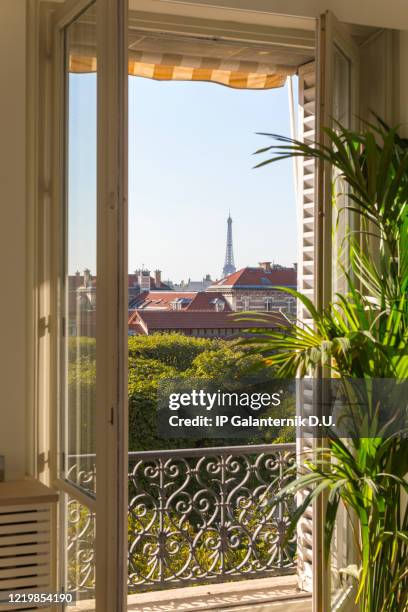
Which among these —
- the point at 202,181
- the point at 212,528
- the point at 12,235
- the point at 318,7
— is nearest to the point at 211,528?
the point at 212,528

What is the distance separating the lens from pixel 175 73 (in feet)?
13.7

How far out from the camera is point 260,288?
5547mm

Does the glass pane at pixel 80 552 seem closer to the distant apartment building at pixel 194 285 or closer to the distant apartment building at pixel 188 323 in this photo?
the distant apartment building at pixel 194 285

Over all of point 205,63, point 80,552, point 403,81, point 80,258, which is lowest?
point 80,552

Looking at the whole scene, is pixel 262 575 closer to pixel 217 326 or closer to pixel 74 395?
pixel 217 326

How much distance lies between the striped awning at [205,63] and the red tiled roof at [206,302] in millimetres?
1786

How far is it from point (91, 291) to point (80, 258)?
7.2 inches

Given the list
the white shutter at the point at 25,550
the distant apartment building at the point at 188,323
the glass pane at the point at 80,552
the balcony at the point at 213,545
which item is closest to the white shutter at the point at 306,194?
the balcony at the point at 213,545

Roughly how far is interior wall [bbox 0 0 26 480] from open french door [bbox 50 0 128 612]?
0.14 metres

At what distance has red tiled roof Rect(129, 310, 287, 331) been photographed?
5824 mm

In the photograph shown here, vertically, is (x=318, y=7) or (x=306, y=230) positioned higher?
(x=318, y=7)

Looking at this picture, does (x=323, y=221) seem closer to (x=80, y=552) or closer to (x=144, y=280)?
(x=80, y=552)

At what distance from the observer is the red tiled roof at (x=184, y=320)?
5.82 metres

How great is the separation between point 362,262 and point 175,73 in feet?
5.44
